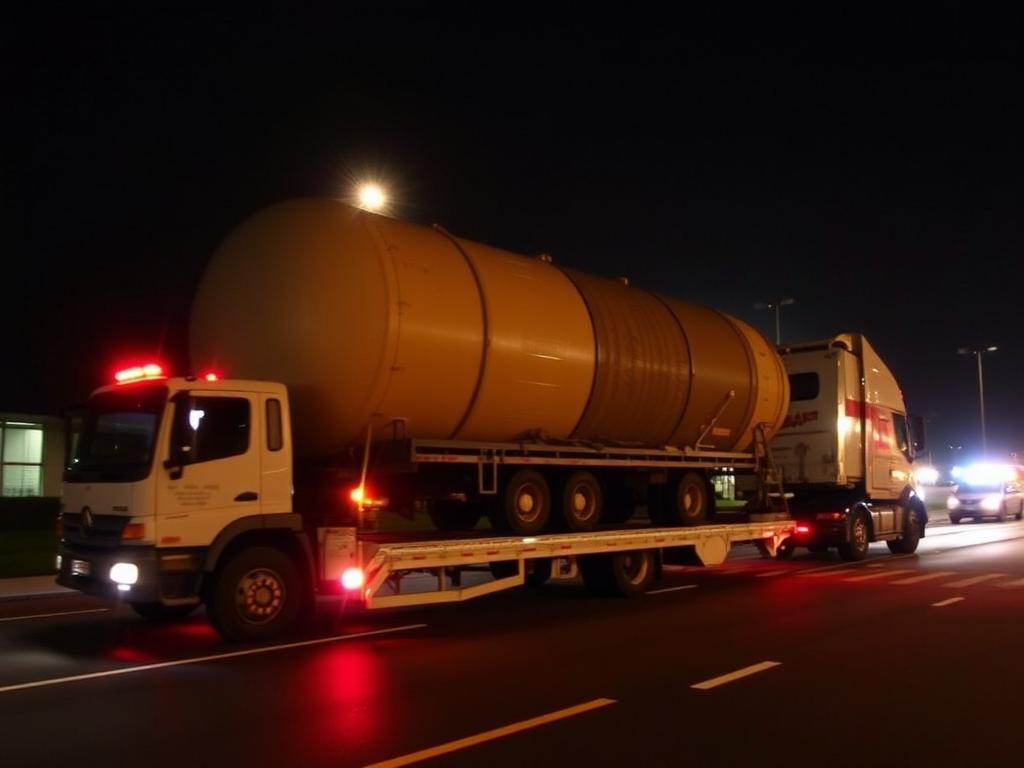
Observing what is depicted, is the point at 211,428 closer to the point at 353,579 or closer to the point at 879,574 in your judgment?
the point at 353,579

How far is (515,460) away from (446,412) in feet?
3.67

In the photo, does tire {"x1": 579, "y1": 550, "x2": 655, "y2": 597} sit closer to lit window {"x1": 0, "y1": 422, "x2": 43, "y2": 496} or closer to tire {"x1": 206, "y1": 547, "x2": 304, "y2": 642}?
tire {"x1": 206, "y1": 547, "x2": 304, "y2": 642}

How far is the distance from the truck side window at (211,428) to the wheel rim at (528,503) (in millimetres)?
3420

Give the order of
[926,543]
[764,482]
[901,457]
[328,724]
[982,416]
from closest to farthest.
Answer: [328,724]
[764,482]
[901,457]
[926,543]
[982,416]

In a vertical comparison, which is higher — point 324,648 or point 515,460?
point 515,460

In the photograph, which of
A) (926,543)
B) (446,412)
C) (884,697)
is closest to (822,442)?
(926,543)

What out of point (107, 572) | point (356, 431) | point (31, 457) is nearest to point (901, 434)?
point (356, 431)

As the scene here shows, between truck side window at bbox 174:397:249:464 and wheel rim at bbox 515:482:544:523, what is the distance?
135 inches

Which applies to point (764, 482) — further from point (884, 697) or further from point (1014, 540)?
point (1014, 540)

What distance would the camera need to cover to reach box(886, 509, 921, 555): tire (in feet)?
67.0

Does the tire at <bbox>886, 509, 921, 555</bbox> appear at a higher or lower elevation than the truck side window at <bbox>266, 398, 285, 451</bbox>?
lower

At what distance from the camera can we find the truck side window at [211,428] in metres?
8.89

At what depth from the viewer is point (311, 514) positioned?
1038 centimetres

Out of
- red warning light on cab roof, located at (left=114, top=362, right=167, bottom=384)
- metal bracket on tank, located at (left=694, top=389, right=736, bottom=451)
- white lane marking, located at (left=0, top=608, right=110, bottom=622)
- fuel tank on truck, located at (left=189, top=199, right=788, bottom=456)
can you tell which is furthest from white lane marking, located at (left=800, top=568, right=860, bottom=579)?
red warning light on cab roof, located at (left=114, top=362, right=167, bottom=384)
